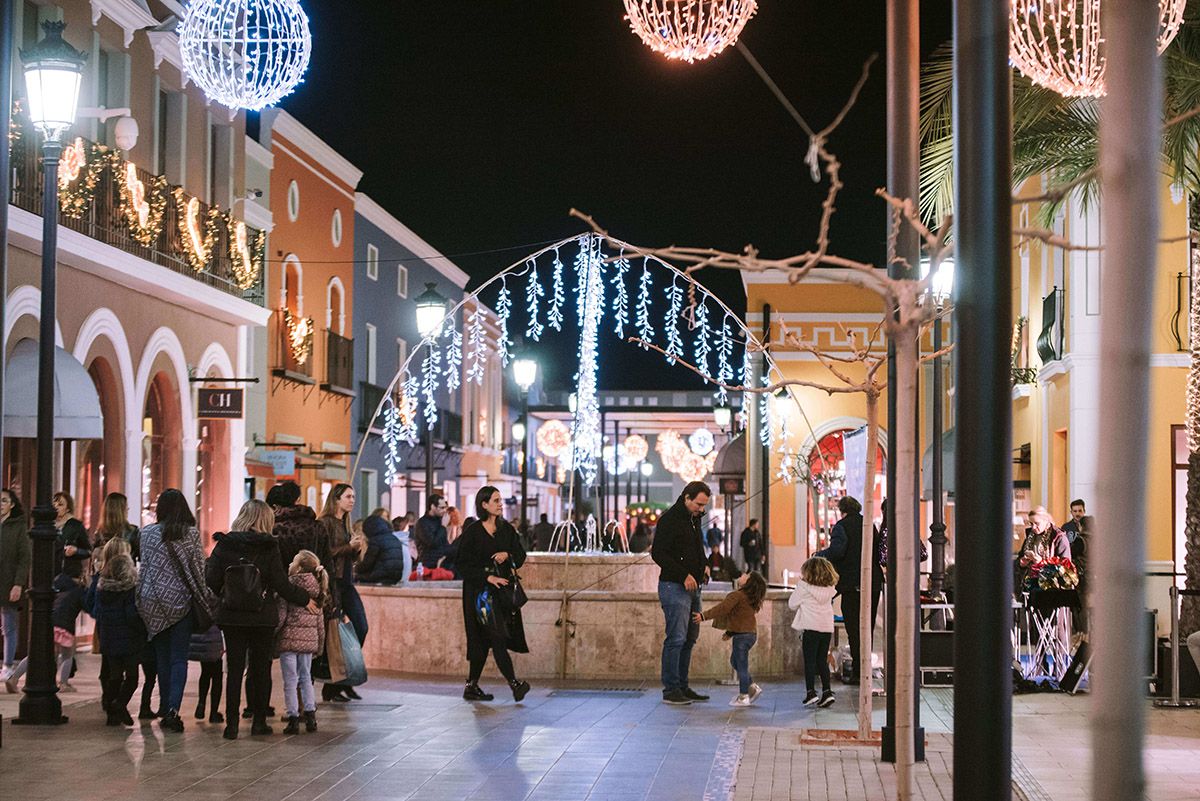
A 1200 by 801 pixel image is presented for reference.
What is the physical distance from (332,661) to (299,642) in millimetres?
1658

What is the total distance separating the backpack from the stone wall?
481cm

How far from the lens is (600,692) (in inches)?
Answer: 600

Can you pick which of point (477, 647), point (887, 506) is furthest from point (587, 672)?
point (887, 506)

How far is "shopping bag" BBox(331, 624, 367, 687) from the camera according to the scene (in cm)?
1365

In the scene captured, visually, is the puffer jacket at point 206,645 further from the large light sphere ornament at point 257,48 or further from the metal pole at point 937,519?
the metal pole at point 937,519

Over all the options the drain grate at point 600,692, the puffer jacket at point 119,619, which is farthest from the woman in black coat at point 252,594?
the drain grate at point 600,692

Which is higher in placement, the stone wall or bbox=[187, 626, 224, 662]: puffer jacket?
bbox=[187, 626, 224, 662]: puffer jacket

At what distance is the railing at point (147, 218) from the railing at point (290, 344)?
4151mm

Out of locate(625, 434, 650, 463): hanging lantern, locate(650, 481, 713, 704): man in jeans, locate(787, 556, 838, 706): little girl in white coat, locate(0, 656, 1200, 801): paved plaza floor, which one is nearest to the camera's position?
locate(0, 656, 1200, 801): paved plaza floor

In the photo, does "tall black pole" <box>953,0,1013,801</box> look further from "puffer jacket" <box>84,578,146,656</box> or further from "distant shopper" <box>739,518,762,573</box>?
"distant shopper" <box>739,518,762,573</box>

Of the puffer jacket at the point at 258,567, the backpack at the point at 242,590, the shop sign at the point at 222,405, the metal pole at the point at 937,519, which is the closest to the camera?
the backpack at the point at 242,590

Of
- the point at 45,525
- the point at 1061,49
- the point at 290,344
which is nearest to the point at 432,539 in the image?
the point at 45,525

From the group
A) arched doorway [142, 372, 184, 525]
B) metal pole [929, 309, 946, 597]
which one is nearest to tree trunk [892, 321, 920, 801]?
metal pole [929, 309, 946, 597]

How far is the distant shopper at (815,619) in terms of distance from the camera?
1430cm
